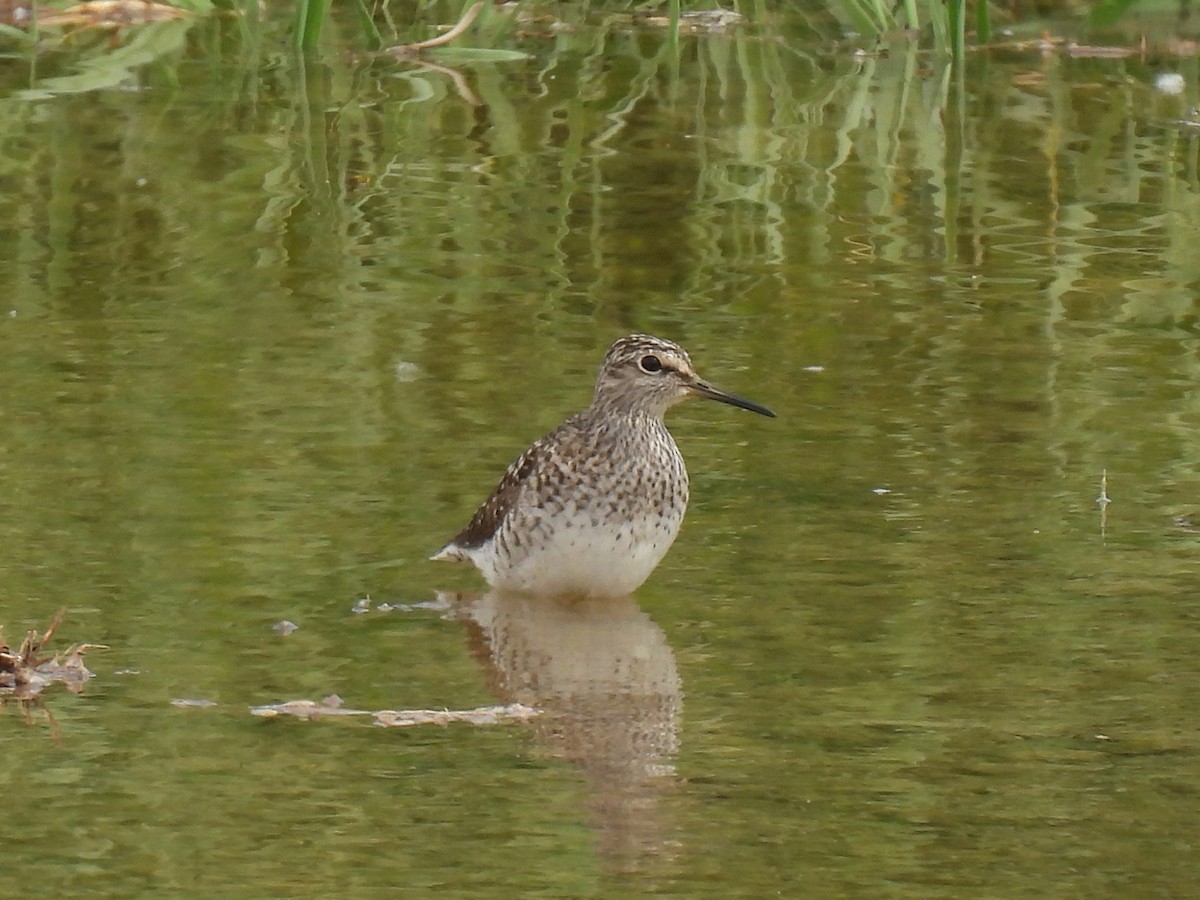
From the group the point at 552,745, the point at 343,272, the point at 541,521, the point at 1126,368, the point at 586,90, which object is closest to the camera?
the point at 552,745

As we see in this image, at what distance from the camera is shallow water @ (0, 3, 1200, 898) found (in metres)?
5.68

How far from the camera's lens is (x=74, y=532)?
778 centimetres

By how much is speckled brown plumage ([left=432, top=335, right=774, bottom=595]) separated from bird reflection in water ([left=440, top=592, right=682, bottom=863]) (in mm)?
120

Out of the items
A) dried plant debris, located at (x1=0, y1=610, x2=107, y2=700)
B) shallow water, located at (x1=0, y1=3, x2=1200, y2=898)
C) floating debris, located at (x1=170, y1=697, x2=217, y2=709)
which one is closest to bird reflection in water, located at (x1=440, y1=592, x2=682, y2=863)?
shallow water, located at (x1=0, y1=3, x2=1200, y2=898)

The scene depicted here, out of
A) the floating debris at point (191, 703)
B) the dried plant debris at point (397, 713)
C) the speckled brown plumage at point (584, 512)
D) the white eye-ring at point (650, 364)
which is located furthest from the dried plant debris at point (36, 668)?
the white eye-ring at point (650, 364)

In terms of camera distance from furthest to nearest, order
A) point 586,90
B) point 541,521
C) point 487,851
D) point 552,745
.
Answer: point 586,90 → point 541,521 → point 552,745 → point 487,851

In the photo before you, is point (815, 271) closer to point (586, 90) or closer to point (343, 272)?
A: point (343, 272)

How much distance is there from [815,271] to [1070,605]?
12.8ft

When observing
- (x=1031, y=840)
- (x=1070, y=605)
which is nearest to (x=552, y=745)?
(x=1031, y=840)

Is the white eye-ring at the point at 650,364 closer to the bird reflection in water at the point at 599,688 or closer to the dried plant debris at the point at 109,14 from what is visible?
the bird reflection in water at the point at 599,688

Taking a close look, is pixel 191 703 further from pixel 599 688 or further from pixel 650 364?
pixel 650 364

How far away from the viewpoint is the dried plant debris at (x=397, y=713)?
248 inches

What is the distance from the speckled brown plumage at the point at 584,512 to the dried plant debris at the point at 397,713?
1167mm

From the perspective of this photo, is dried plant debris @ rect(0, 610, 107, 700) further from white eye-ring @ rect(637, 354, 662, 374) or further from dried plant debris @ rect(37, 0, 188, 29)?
dried plant debris @ rect(37, 0, 188, 29)
